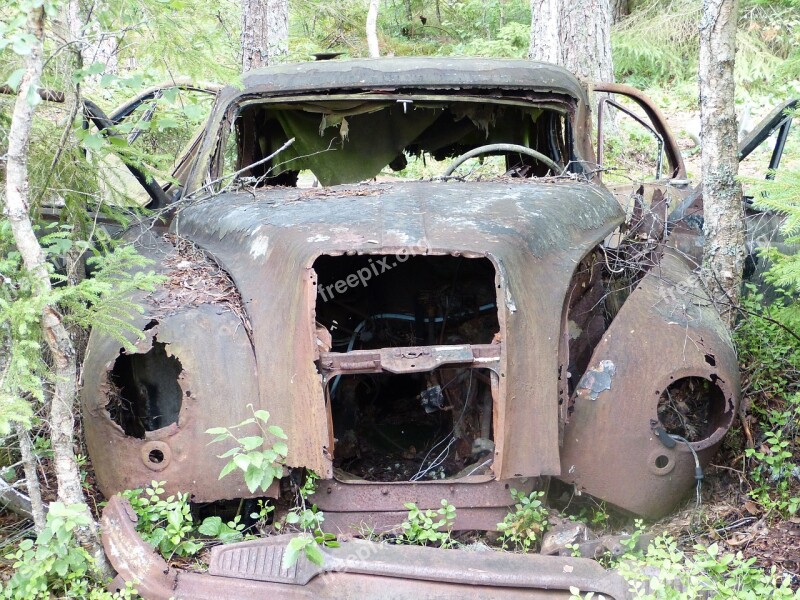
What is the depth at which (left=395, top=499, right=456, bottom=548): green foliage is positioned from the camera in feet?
8.73

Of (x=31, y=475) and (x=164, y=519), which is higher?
(x=31, y=475)

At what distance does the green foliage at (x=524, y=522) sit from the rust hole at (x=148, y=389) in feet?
4.20

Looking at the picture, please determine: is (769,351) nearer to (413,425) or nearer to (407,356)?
(413,425)

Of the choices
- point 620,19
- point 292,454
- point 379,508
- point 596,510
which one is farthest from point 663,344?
point 620,19

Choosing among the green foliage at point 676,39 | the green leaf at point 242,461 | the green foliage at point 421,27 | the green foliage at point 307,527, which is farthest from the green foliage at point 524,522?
the green foliage at point 676,39

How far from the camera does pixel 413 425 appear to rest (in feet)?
13.1

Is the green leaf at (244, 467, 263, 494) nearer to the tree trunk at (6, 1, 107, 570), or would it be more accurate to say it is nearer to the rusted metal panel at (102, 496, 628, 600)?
the rusted metal panel at (102, 496, 628, 600)

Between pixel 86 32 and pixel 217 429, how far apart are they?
1723 millimetres

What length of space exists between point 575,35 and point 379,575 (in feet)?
25.6

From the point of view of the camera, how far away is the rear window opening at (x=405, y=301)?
3773mm

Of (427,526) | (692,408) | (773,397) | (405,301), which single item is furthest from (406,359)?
(773,397)

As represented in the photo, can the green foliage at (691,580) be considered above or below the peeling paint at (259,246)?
below

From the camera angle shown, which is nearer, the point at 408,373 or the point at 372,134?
the point at 408,373

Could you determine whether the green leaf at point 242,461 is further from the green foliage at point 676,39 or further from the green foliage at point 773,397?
the green foliage at point 676,39
